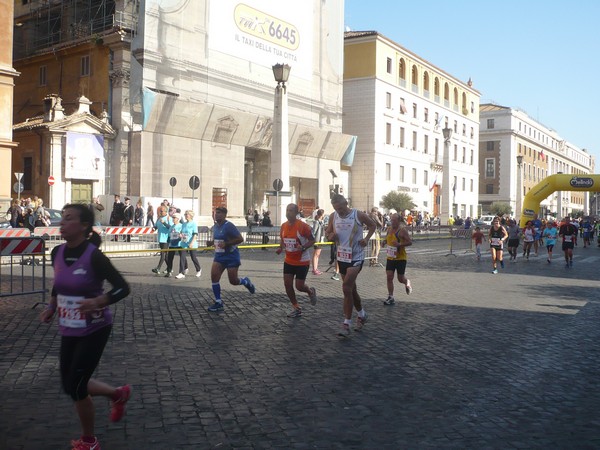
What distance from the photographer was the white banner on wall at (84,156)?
32.5 metres

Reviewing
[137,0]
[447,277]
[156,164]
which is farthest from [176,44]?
[447,277]

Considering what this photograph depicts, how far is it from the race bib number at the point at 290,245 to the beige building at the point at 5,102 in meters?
22.4

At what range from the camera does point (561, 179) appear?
40.6 metres

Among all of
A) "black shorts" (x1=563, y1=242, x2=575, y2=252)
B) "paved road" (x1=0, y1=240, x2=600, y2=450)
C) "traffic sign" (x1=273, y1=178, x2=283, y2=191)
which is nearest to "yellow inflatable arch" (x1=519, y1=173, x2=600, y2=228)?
"black shorts" (x1=563, y1=242, x2=575, y2=252)

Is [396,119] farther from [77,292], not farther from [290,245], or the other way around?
[77,292]

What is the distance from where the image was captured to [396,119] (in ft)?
190

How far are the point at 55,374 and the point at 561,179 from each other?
130ft

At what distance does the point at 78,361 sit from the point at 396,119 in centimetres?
5584

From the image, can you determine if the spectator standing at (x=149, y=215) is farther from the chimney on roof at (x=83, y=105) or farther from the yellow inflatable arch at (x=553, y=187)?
the yellow inflatable arch at (x=553, y=187)

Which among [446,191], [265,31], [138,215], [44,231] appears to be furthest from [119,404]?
[446,191]

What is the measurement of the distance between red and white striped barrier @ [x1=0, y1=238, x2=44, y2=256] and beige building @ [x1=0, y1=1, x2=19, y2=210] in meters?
19.3

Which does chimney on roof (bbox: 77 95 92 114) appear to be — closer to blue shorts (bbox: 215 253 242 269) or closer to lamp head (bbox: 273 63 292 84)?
lamp head (bbox: 273 63 292 84)

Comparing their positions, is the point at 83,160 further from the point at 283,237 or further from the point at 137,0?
the point at 283,237

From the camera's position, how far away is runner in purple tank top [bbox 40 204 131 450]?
4.13m
